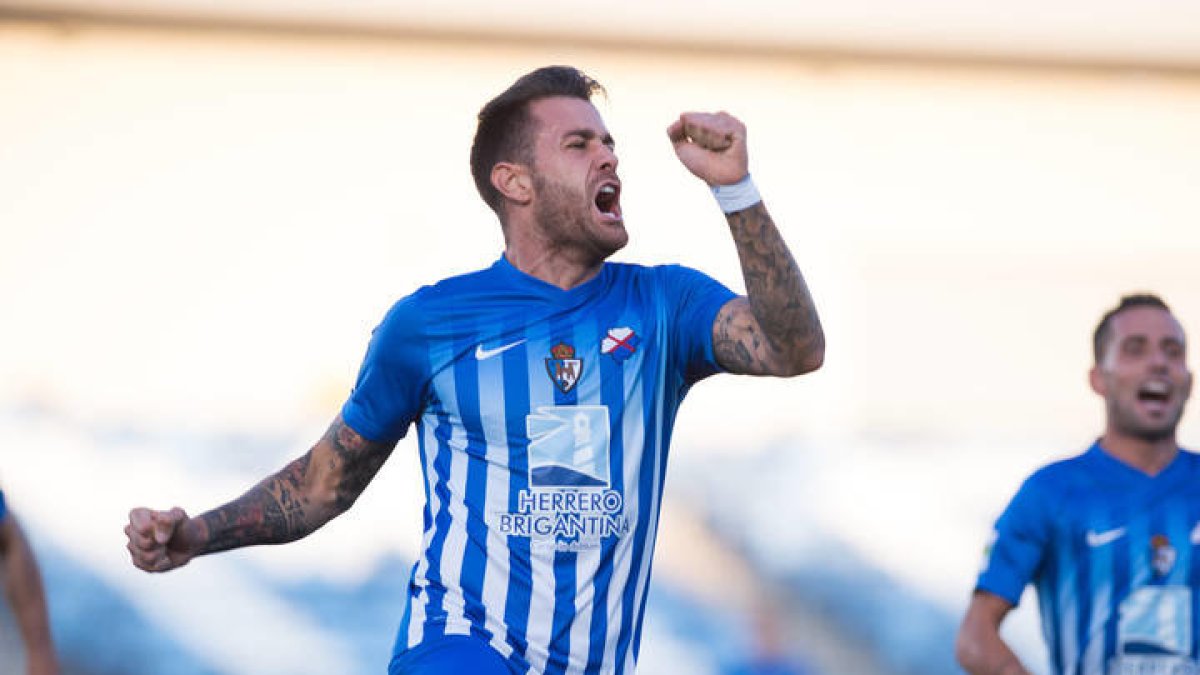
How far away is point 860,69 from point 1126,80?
6.11ft

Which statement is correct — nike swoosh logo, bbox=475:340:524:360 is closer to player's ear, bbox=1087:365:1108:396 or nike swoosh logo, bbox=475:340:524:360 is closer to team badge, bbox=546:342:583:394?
team badge, bbox=546:342:583:394

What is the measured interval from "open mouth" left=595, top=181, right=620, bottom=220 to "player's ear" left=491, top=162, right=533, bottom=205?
0.20 meters

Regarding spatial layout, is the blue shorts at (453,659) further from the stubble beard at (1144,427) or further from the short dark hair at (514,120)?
the stubble beard at (1144,427)

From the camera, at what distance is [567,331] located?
379cm

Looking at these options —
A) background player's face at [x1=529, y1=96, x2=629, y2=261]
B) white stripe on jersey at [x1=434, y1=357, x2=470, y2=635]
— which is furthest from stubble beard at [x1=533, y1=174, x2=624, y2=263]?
white stripe on jersey at [x1=434, y1=357, x2=470, y2=635]

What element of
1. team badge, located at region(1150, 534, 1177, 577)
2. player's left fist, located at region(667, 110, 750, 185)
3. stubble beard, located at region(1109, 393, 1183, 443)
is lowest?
team badge, located at region(1150, 534, 1177, 577)

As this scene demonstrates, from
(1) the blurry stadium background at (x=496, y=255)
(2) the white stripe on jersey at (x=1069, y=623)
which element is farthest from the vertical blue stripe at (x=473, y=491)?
(1) the blurry stadium background at (x=496, y=255)

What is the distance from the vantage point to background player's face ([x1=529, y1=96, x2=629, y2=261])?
151 inches

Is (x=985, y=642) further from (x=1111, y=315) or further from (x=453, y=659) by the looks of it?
(x=453, y=659)

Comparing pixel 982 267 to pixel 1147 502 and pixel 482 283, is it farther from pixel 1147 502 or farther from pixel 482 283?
pixel 482 283

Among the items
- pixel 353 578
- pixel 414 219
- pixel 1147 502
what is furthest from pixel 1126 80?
pixel 1147 502

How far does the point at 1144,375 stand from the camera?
5.42 metres

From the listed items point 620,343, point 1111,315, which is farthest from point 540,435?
point 1111,315

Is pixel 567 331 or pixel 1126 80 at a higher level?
pixel 1126 80
